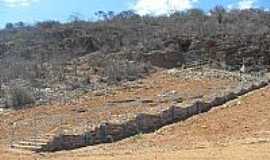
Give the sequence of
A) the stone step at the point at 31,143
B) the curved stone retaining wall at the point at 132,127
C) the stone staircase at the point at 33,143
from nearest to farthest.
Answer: the stone staircase at the point at 33,143 → the stone step at the point at 31,143 → the curved stone retaining wall at the point at 132,127

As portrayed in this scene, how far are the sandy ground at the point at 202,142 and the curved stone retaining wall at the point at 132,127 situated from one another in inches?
14.9

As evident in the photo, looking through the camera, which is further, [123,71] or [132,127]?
[123,71]

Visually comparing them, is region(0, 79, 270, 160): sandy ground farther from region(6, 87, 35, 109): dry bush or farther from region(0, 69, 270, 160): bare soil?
region(6, 87, 35, 109): dry bush

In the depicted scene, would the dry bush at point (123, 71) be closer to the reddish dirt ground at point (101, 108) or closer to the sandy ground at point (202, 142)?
the reddish dirt ground at point (101, 108)

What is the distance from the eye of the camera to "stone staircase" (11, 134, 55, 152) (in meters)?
13.9

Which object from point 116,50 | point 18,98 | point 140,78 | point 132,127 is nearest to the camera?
point 132,127

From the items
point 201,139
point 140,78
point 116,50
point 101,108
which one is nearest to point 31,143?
point 201,139

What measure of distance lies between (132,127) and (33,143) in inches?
126

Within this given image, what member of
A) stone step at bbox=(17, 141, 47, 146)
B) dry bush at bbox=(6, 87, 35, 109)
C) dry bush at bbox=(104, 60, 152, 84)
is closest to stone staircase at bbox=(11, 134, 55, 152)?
→ stone step at bbox=(17, 141, 47, 146)

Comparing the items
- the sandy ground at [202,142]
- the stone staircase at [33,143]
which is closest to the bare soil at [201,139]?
the sandy ground at [202,142]

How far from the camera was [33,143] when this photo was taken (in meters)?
14.2

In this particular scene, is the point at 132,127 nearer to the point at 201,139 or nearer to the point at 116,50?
the point at 201,139

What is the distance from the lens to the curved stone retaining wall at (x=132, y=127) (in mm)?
14703

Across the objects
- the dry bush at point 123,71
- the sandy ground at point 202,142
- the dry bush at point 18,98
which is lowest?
the sandy ground at point 202,142
